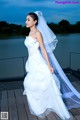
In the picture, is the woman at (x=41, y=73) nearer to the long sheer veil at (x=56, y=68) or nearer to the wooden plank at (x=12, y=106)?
the long sheer veil at (x=56, y=68)

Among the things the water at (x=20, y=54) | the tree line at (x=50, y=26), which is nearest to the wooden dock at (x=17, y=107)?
the water at (x=20, y=54)

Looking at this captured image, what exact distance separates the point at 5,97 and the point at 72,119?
1603 mm

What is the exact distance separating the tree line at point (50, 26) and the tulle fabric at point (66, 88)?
3271 millimetres

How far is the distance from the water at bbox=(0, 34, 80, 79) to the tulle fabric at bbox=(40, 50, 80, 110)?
9.39ft

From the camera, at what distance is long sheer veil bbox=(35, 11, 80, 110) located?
3.65 m

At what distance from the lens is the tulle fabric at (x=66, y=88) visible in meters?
3.79

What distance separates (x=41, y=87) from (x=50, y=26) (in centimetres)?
412

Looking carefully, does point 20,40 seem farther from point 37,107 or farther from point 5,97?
point 37,107

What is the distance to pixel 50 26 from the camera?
7.54m

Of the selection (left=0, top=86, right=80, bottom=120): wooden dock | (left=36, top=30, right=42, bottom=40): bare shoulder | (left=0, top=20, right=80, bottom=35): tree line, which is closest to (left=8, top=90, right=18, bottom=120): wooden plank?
(left=0, top=86, right=80, bottom=120): wooden dock

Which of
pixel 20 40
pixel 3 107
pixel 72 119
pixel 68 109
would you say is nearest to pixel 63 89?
pixel 68 109

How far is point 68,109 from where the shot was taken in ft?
13.0

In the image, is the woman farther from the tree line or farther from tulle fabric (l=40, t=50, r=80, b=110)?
the tree line

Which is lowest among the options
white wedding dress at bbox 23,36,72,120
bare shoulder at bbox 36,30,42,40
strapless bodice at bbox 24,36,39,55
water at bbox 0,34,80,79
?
water at bbox 0,34,80,79
